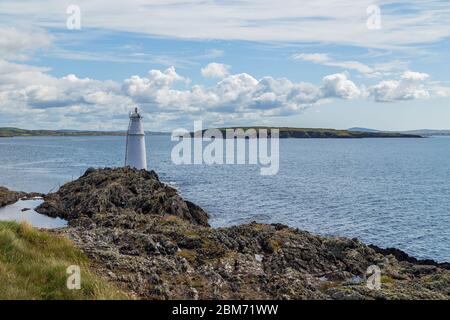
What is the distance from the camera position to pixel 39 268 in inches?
462

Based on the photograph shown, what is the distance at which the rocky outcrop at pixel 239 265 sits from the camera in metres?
14.8

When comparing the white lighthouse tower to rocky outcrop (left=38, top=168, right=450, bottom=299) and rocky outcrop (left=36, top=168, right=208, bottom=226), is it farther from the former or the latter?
rocky outcrop (left=38, top=168, right=450, bottom=299)

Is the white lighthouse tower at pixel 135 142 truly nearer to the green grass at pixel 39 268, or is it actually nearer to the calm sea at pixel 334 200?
the calm sea at pixel 334 200

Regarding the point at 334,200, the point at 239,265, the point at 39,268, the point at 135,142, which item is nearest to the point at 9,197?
the point at 135,142

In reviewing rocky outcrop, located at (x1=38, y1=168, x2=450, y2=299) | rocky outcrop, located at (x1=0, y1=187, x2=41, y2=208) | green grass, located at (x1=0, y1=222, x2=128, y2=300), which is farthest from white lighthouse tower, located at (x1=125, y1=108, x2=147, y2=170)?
green grass, located at (x1=0, y1=222, x2=128, y2=300)

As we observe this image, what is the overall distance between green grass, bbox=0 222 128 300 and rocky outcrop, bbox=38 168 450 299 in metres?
1.41

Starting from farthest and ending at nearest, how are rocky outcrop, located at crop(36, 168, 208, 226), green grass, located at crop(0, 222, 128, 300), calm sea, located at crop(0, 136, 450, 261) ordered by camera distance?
1. calm sea, located at crop(0, 136, 450, 261)
2. rocky outcrop, located at crop(36, 168, 208, 226)
3. green grass, located at crop(0, 222, 128, 300)

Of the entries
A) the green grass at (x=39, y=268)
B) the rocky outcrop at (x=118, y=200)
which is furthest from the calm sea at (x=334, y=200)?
the green grass at (x=39, y=268)

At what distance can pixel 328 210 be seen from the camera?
55.7 metres

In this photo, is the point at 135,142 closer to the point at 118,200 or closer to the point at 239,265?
the point at 118,200

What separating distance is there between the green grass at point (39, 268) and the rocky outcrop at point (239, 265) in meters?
1.41

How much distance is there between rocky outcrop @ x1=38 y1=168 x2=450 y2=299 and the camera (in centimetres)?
1477

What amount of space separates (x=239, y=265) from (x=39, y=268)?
849 centimetres
